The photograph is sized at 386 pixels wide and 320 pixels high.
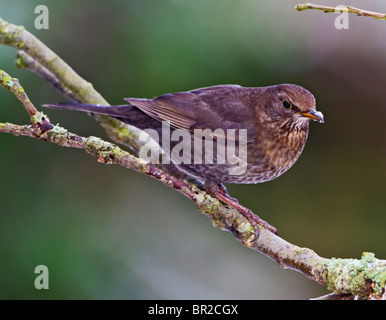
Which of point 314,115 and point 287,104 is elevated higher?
point 287,104

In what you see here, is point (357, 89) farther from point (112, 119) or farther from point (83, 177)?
point (83, 177)

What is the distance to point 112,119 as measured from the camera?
2.82 m

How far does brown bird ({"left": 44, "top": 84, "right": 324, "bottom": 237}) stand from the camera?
8.00ft

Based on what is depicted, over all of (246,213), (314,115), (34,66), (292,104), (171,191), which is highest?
(34,66)

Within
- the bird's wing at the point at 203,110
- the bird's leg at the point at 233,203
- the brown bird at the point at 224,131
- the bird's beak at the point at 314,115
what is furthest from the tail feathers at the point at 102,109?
the bird's beak at the point at 314,115

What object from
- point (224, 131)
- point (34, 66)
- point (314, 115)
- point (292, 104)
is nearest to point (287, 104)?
point (292, 104)

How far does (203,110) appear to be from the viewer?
2635mm

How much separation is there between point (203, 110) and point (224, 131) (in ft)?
0.64

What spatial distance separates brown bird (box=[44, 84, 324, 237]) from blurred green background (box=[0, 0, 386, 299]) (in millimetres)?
555

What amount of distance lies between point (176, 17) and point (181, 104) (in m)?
0.86

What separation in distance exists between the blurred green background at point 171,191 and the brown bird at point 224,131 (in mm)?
555

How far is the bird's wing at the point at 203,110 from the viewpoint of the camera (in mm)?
2539

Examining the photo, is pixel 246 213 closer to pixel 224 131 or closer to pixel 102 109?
pixel 224 131
